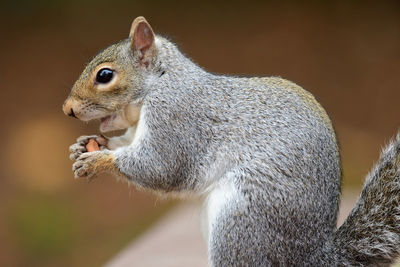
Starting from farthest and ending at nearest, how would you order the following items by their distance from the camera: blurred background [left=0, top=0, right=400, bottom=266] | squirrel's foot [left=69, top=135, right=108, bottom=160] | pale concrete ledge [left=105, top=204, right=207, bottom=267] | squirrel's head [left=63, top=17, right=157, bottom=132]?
blurred background [left=0, top=0, right=400, bottom=266], pale concrete ledge [left=105, top=204, right=207, bottom=267], squirrel's foot [left=69, top=135, right=108, bottom=160], squirrel's head [left=63, top=17, right=157, bottom=132]

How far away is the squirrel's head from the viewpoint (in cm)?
226

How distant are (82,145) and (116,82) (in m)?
0.30

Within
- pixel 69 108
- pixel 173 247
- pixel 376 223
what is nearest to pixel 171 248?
pixel 173 247

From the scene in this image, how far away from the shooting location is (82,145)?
2.41 meters

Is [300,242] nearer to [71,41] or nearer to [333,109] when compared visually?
[333,109]

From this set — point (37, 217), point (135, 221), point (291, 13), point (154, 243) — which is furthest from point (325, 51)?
point (154, 243)

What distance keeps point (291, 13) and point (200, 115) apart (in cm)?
472

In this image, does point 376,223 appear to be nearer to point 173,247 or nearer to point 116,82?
point 116,82

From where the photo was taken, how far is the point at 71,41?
6758 millimetres

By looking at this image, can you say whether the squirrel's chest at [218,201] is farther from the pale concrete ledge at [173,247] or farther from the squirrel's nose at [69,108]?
the squirrel's nose at [69,108]

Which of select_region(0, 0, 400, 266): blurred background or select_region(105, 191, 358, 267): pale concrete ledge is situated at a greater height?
select_region(0, 0, 400, 266): blurred background

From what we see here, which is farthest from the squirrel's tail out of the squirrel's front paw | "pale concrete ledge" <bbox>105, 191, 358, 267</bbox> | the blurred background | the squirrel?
the blurred background

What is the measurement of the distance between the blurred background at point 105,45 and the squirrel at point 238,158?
3.37m

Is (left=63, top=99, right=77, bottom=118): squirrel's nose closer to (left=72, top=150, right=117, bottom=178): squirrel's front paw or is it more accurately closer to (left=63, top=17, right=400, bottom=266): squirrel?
(left=63, top=17, right=400, bottom=266): squirrel
